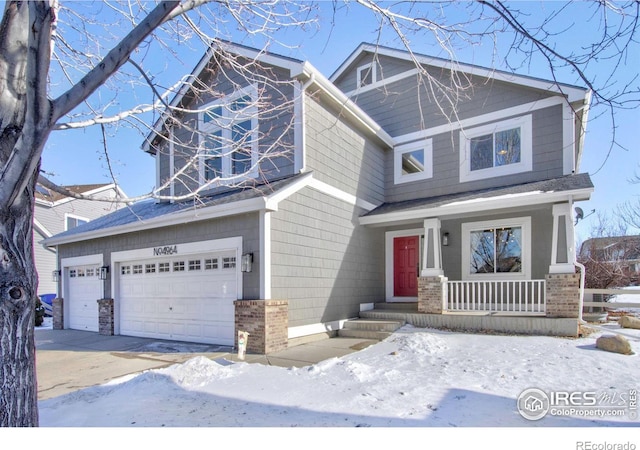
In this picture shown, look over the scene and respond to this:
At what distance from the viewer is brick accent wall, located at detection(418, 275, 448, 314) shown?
9.04 meters

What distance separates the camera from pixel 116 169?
14.3 feet

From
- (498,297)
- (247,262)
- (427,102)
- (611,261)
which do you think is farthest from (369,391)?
(611,261)

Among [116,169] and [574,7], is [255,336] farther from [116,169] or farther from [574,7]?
[574,7]

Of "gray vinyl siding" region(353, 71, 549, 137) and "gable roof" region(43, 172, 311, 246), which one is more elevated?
"gray vinyl siding" region(353, 71, 549, 137)

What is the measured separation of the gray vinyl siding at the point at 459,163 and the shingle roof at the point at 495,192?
326 millimetres

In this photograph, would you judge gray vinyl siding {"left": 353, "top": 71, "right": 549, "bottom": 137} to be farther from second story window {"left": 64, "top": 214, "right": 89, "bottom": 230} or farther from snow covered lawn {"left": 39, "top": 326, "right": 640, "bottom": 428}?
second story window {"left": 64, "top": 214, "right": 89, "bottom": 230}

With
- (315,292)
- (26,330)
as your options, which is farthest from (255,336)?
(26,330)

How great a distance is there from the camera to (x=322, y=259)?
893 centimetres

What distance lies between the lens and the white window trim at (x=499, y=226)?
9.53m

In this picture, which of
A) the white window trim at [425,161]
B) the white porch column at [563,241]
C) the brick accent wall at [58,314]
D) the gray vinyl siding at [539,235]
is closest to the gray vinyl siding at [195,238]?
the brick accent wall at [58,314]

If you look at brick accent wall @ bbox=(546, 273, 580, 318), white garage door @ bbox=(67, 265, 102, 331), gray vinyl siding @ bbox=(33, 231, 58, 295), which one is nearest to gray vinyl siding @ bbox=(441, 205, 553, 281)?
brick accent wall @ bbox=(546, 273, 580, 318)

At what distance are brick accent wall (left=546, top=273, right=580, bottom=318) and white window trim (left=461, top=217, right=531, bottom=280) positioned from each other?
1.61m

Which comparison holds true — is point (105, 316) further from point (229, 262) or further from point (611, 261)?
point (611, 261)
